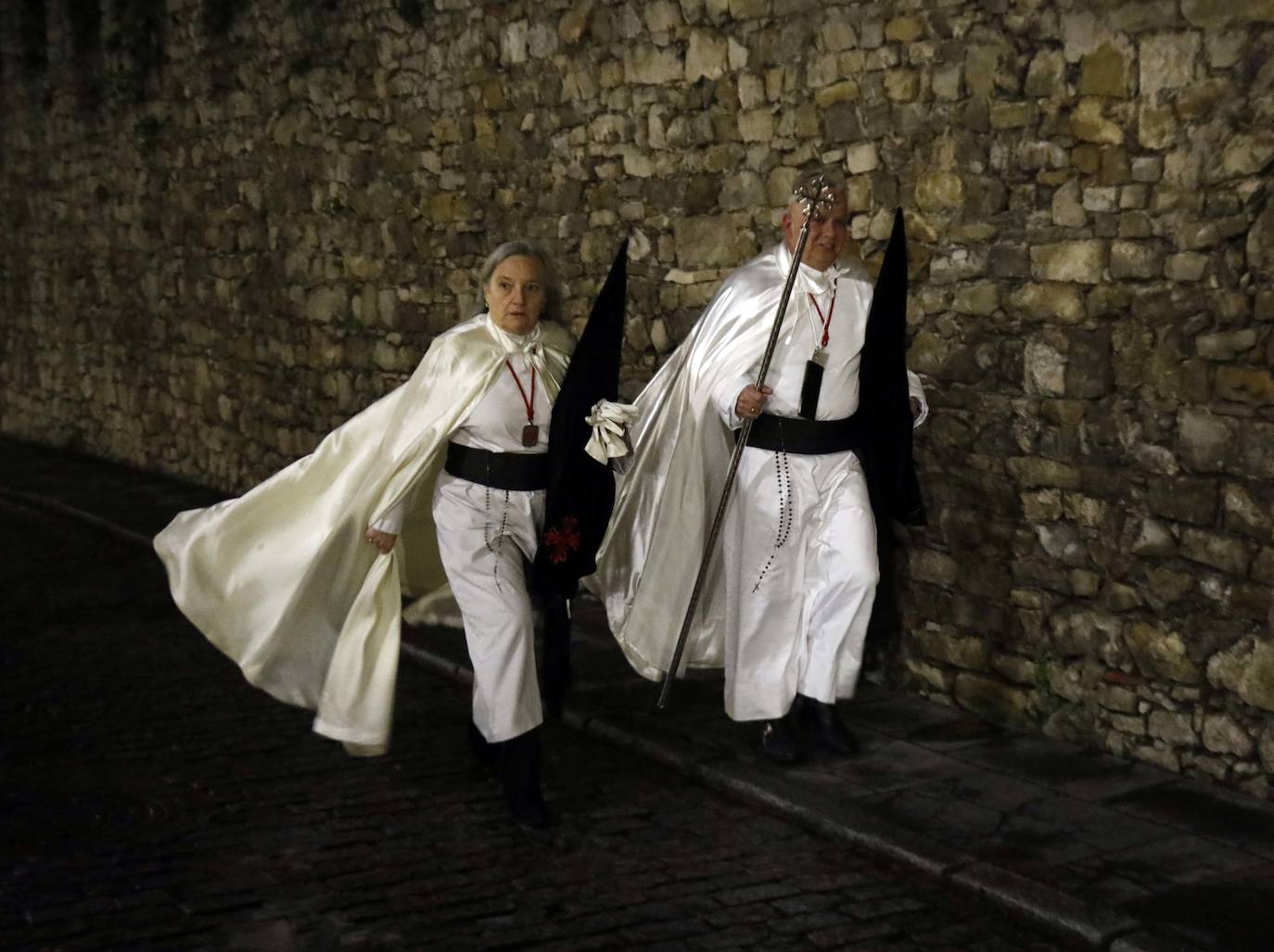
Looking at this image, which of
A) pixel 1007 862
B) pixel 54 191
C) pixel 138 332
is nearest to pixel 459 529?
pixel 1007 862

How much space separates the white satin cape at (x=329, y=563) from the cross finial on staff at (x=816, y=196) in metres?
0.91

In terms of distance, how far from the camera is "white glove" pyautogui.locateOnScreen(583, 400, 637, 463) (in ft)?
18.0

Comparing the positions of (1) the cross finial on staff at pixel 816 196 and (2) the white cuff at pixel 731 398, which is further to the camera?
(2) the white cuff at pixel 731 398

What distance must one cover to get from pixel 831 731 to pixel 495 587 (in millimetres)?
1317

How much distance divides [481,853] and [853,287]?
2.28m

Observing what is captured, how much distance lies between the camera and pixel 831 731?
19.9 feet

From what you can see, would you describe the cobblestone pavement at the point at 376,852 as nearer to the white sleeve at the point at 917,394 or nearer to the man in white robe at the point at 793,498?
the man in white robe at the point at 793,498

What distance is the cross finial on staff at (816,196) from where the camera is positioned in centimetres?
580

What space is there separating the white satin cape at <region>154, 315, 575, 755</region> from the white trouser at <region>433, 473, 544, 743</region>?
0.67ft

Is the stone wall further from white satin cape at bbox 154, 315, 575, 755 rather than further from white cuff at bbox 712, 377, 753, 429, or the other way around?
white satin cape at bbox 154, 315, 575, 755

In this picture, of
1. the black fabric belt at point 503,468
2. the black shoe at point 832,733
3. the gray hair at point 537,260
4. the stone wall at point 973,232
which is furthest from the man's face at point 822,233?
the black shoe at point 832,733

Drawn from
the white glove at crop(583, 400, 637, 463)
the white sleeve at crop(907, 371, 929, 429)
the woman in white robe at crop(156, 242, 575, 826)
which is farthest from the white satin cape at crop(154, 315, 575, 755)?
the white sleeve at crop(907, 371, 929, 429)

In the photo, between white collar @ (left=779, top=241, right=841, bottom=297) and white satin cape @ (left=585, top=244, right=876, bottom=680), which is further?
white satin cape @ (left=585, top=244, right=876, bottom=680)

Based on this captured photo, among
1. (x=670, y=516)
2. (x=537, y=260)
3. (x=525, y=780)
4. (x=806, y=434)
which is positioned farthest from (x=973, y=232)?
(x=525, y=780)
